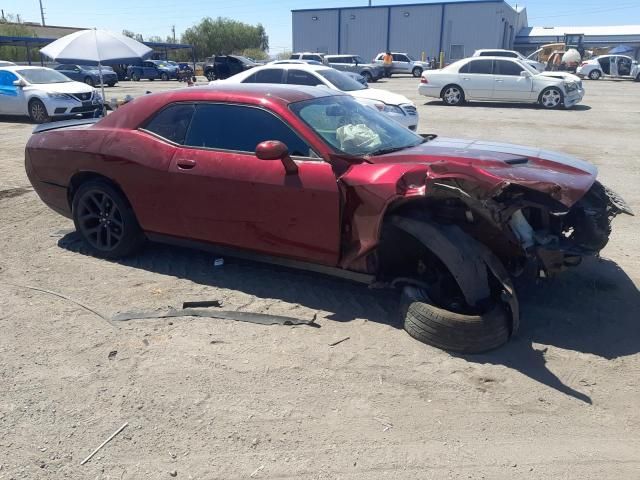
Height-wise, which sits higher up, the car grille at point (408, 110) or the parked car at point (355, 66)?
the parked car at point (355, 66)

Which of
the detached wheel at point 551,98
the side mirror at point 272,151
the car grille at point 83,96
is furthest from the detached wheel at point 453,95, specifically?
the side mirror at point 272,151

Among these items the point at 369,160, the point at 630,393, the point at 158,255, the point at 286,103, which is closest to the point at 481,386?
the point at 630,393

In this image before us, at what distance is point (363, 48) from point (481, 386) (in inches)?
2328

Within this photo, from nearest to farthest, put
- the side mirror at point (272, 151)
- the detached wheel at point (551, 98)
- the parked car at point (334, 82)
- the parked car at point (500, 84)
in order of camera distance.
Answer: the side mirror at point (272, 151) < the parked car at point (334, 82) < the detached wheel at point (551, 98) < the parked car at point (500, 84)

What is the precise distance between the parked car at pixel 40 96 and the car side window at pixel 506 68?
12.7 m

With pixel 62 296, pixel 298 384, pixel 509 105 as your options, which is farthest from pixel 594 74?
pixel 298 384

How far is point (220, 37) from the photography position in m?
80.6

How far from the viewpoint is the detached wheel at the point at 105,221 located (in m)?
5.03

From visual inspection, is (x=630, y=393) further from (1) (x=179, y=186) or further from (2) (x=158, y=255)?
(2) (x=158, y=255)

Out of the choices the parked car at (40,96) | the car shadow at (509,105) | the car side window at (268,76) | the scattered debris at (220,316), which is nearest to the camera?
the scattered debris at (220,316)

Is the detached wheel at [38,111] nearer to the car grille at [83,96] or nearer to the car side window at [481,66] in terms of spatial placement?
the car grille at [83,96]

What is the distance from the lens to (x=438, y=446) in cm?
281

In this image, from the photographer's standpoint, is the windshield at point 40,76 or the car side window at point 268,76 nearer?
the car side window at point 268,76

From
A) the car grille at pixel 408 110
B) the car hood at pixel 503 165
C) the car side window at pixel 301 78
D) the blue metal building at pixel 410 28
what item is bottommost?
the car grille at pixel 408 110
